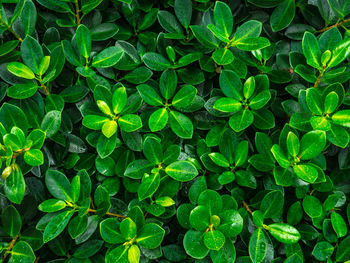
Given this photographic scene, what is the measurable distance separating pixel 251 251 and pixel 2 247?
2.69 ft

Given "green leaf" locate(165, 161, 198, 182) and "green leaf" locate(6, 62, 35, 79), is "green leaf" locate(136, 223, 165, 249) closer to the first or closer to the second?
"green leaf" locate(165, 161, 198, 182)

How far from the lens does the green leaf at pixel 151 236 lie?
1.11m

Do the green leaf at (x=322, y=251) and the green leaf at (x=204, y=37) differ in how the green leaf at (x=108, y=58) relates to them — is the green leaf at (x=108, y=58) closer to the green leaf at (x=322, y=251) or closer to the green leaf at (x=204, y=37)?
the green leaf at (x=204, y=37)

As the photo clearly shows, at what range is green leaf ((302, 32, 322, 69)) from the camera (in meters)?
1.24

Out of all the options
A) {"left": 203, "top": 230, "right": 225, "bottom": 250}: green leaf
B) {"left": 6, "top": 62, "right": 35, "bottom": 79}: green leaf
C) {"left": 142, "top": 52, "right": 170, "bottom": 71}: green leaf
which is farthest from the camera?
{"left": 142, "top": 52, "right": 170, "bottom": 71}: green leaf

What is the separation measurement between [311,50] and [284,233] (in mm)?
651

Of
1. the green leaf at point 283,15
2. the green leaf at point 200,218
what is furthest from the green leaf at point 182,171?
the green leaf at point 283,15

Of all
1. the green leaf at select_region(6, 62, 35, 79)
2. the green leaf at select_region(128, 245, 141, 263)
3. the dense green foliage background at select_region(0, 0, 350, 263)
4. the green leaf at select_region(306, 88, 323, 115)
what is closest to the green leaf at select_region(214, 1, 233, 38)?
the dense green foliage background at select_region(0, 0, 350, 263)

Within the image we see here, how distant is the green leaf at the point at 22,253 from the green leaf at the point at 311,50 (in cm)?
114

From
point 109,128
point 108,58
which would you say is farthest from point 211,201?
point 108,58

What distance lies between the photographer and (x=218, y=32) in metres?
1.18

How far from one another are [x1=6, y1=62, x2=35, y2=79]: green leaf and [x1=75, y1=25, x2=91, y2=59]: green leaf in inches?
7.5

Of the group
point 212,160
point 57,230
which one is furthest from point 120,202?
point 212,160

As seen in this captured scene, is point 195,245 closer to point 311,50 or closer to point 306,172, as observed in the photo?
point 306,172
